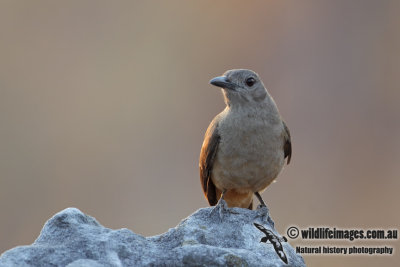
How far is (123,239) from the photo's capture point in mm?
4316

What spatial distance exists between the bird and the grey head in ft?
5.12

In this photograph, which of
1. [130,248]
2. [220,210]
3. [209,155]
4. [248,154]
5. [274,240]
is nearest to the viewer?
[130,248]

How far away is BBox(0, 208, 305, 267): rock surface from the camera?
4.02 meters

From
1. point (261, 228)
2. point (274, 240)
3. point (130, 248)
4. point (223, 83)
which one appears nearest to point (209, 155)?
point (223, 83)

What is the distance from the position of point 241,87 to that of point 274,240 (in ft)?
6.53

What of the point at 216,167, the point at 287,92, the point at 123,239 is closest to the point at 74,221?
the point at 123,239

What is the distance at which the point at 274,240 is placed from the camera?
16.7 feet

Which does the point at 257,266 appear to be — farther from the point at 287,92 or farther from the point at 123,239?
the point at 287,92

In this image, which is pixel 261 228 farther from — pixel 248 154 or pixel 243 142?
pixel 243 142

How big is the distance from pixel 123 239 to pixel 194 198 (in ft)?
21.8

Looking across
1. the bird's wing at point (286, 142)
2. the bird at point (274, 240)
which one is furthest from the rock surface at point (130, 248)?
the bird's wing at point (286, 142)

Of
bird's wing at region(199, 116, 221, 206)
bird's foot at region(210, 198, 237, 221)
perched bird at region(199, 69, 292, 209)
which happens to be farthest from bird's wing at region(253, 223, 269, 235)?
bird's wing at region(199, 116, 221, 206)

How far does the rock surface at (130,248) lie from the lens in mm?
4023

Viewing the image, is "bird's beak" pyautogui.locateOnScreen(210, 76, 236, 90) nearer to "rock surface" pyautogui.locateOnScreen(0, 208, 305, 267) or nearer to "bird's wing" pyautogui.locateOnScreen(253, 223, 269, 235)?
"bird's wing" pyautogui.locateOnScreen(253, 223, 269, 235)
